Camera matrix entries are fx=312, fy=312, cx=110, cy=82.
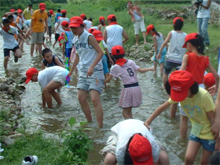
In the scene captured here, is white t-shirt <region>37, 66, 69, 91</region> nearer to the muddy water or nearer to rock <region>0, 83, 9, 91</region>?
the muddy water

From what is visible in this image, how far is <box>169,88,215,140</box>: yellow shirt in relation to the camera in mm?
3434

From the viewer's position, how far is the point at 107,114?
255 inches

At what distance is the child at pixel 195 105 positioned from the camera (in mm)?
3254

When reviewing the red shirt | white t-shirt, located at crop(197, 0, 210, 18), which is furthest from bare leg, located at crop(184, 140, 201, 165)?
white t-shirt, located at crop(197, 0, 210, 18)

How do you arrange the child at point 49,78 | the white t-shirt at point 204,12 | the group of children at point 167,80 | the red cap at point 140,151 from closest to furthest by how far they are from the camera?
the red cap at point 140,151 → the group of children at point 167,80 → the child at point 49,78 → the white t-shirt at point 204,12

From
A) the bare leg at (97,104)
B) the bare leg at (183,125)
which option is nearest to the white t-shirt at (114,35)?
the bare leg at (97,104)

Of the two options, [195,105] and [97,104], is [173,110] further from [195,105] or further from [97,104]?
[195,105]

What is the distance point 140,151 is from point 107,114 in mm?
3546

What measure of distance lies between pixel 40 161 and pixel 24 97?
3.86 meters

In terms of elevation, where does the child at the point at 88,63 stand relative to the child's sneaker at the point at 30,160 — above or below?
above

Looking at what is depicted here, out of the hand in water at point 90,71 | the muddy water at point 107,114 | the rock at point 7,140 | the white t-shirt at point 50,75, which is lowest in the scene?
the muddy water at point 107,114

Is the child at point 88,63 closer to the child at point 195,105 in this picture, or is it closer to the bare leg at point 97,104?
the bare leg at point 97,104

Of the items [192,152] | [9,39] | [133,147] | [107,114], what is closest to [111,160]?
[133,147]

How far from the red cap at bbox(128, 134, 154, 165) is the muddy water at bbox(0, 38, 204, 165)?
1.57m
